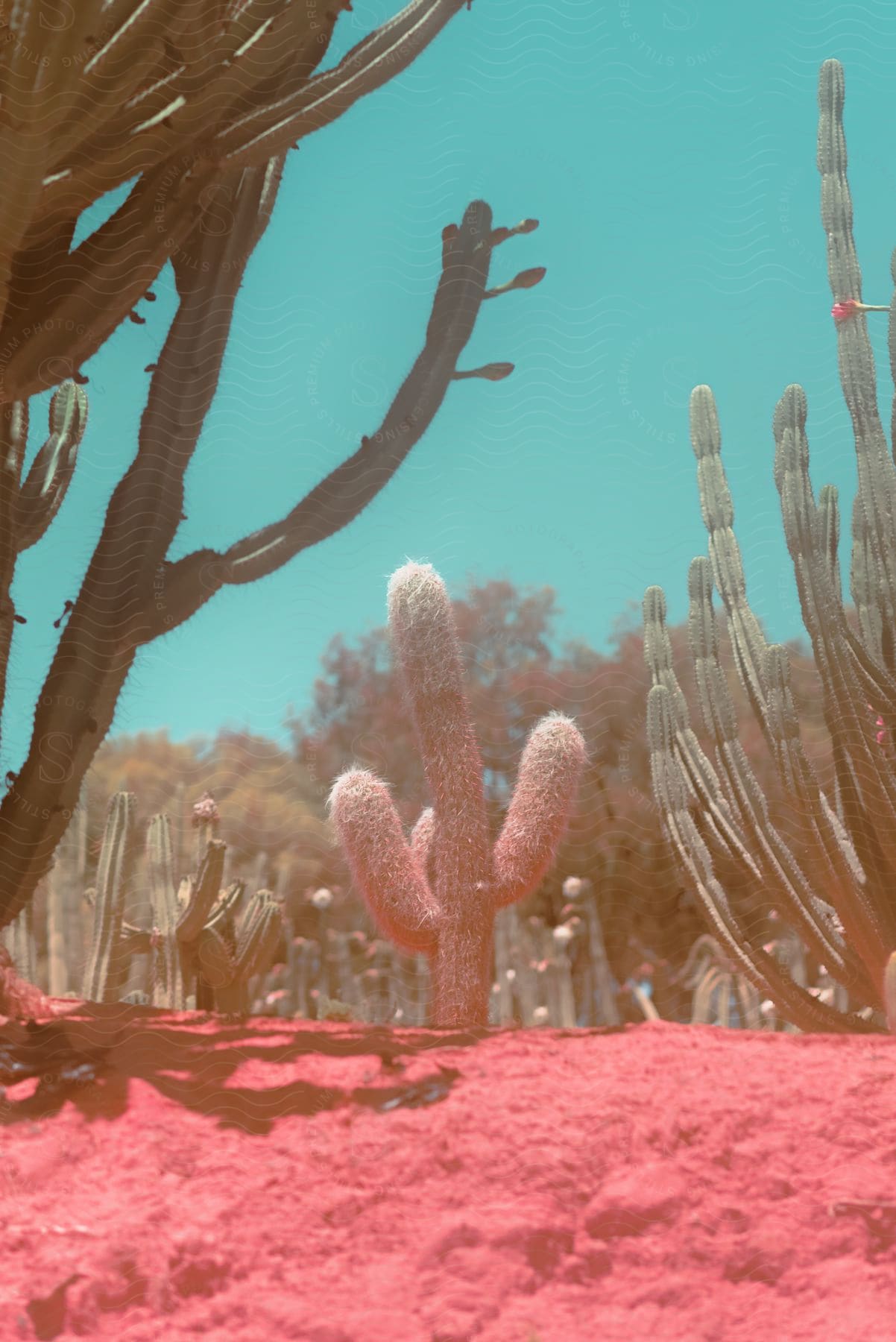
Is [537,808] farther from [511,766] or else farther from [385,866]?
[511,766]

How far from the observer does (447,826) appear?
3.37m

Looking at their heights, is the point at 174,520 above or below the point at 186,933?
above

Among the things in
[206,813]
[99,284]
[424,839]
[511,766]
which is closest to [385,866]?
[424,839]

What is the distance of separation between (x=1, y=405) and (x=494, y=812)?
213 centimetres

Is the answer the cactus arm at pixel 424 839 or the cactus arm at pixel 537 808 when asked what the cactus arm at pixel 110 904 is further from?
the cactus arm at pixel 537 808

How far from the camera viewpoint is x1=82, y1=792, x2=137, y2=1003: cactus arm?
17.0 ft

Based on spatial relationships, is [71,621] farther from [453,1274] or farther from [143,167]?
[453,1274]

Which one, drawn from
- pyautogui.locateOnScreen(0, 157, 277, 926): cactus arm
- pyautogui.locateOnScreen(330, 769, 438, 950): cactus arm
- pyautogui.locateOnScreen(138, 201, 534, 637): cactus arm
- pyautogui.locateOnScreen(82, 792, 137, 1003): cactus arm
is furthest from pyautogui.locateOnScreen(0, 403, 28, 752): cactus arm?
pyautogui.locateOnScreen(82, 792, 137, 1003): cactus arm

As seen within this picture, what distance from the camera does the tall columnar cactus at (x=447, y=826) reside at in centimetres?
330

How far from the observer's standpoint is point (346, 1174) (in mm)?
2064

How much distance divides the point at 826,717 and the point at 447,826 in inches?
80.9

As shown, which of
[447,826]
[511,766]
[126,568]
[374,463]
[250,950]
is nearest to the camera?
[447,826]

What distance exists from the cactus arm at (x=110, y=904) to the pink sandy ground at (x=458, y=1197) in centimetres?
275

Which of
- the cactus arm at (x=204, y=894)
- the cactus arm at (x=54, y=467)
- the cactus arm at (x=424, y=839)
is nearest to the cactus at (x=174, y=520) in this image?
the cactus arm at (x=54, y=467)
